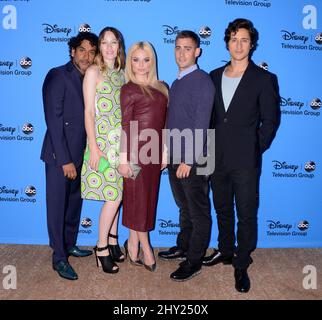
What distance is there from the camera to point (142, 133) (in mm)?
2793

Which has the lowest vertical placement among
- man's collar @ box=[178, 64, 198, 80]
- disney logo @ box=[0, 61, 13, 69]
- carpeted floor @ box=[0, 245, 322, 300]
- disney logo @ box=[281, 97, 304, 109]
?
carpeted floor @ box=[0, 245, 322, 300]

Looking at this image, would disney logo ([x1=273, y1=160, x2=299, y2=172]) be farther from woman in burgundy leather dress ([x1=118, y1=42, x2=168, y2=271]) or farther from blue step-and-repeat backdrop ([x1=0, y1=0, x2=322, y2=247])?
woman in burgundy leather dress ([x1=118, y1=42, x2=168, y2=271])

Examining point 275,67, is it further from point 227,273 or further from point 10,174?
point 10,174

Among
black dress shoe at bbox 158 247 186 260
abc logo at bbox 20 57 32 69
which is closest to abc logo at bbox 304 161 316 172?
black dress shoe at bbox 158 247 186 260

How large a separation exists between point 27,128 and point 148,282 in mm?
1795

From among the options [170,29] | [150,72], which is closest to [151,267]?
[150,72]

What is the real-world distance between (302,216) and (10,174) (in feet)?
9.39

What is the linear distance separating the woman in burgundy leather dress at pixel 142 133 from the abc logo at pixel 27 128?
3.96 ft

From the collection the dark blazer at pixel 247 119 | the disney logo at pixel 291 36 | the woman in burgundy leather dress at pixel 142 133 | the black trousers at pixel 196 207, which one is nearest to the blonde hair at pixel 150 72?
the woman in burgundy leather dress at pixel 142 133

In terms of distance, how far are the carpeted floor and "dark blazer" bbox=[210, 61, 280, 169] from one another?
0.94m

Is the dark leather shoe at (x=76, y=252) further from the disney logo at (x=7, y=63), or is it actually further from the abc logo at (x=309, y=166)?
the abc logo at (x=309, y=166)

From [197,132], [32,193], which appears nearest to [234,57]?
[197,132]

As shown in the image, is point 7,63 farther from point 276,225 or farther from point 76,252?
point 276,225

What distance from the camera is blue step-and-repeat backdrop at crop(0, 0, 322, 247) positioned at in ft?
11.1
